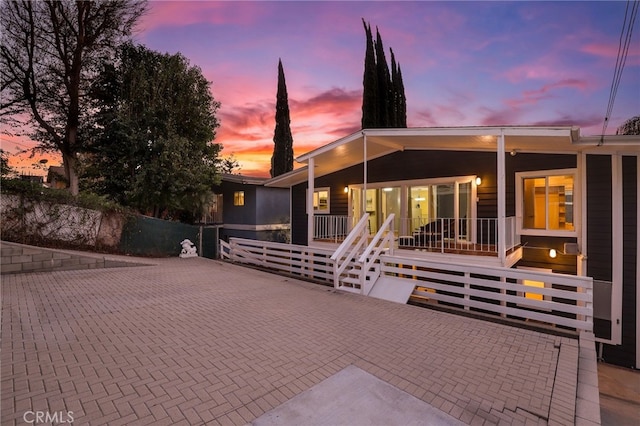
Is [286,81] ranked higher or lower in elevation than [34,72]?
higher

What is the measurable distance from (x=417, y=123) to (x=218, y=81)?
624 inches

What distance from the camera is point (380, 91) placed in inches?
824

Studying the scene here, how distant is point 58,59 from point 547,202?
1847cm

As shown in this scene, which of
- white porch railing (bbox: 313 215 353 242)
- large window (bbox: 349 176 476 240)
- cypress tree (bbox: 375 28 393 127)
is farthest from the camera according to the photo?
cypress tree (bbox: 375 28 393 127)

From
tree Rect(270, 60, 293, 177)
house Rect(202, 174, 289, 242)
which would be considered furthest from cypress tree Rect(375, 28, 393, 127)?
tree Rect(270, 60, 293, 177)

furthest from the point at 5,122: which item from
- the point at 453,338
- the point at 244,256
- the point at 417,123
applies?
the point at 417,123

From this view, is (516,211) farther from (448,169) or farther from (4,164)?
(4,164)

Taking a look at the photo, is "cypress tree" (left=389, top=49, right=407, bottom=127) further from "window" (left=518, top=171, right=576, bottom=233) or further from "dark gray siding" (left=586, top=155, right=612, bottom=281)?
"dark gray siding" (left=586, top=155, right=612, bottom=281)

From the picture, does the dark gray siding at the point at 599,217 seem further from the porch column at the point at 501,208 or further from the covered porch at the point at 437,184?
the porch column at the point at 501,208

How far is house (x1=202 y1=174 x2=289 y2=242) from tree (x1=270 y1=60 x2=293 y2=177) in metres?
7.59

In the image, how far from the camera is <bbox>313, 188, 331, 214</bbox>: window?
13718 mm

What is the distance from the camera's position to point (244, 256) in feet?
38.8

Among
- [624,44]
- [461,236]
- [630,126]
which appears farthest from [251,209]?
[630,126]

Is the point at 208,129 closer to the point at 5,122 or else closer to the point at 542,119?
the point at 5,122
